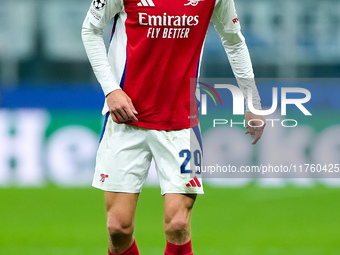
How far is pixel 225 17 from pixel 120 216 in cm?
106

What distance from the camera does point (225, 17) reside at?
3.59m

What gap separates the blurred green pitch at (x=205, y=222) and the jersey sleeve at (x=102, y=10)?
7.24ft

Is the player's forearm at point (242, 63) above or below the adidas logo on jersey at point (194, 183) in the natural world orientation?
above

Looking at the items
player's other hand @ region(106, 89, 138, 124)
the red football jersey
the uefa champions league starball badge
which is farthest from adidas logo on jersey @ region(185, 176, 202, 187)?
the uefa champions league starball badge

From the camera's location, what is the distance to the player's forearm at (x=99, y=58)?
3.42m

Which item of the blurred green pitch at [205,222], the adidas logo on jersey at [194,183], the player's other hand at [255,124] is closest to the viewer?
the adidas logo on jersey at [194,183]

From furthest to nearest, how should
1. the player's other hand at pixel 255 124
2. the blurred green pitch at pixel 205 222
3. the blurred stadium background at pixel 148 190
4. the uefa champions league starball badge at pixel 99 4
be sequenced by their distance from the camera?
the blurred stadium background at pixel 148 190, the blurred green pitch at pixel 205 222, the player's other hand at pixel 255 124, the uefa champions league starball badge at pixel 99 4

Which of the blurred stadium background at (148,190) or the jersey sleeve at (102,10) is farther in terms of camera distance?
the blurred stadium background at (148,190)

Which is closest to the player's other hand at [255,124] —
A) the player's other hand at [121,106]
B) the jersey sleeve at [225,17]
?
the jersey sleeve at [225,17]

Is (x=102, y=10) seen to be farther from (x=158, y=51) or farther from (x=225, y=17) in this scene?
(x=225, y=17)

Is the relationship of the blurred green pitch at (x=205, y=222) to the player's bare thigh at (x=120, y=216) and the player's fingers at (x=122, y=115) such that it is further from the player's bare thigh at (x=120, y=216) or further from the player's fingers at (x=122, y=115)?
the player's fingers at (x=122, y=115)

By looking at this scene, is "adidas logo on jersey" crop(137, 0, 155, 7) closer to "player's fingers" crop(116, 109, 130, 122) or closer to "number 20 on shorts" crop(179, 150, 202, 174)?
"player's fingers" crop(116, 109, 130, 122)

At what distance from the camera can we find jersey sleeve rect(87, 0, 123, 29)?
3.38m

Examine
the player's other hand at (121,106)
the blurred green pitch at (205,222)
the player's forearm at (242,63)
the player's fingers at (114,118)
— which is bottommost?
the blurred green pitch at (205,222)
